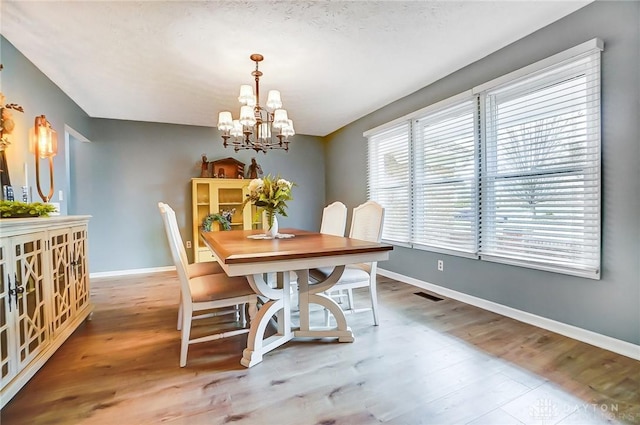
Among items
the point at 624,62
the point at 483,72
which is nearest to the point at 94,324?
the point at 483,72

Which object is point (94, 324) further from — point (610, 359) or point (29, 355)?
point (610, 359)

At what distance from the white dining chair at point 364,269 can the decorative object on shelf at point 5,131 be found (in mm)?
2347

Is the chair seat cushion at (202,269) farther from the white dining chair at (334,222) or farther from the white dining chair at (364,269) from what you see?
the white dining chair at (364,269)

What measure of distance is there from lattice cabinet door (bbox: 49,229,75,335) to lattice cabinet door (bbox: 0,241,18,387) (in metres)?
0.46

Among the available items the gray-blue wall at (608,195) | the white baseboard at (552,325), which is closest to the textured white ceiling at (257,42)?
the gray-blue wall at (608,195)

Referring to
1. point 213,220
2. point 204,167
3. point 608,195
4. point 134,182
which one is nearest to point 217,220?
point 213,220

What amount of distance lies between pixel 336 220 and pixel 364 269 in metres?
0.71

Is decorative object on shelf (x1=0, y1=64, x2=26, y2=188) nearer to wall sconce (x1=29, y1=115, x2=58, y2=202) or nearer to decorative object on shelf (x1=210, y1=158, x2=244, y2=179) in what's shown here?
wall sconce (x1=29, y1=115, x2=58, y2=202)

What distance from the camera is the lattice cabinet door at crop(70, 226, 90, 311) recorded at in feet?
7.54

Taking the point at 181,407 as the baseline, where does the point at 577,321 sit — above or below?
above

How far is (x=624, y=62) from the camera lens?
188 cm

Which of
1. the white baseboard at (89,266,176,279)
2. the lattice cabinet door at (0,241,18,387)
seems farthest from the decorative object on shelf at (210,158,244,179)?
the lattice cabinet door at (0,241,18,387)

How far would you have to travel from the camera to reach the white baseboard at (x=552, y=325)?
1.89 metres

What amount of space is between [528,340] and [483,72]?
233cm
